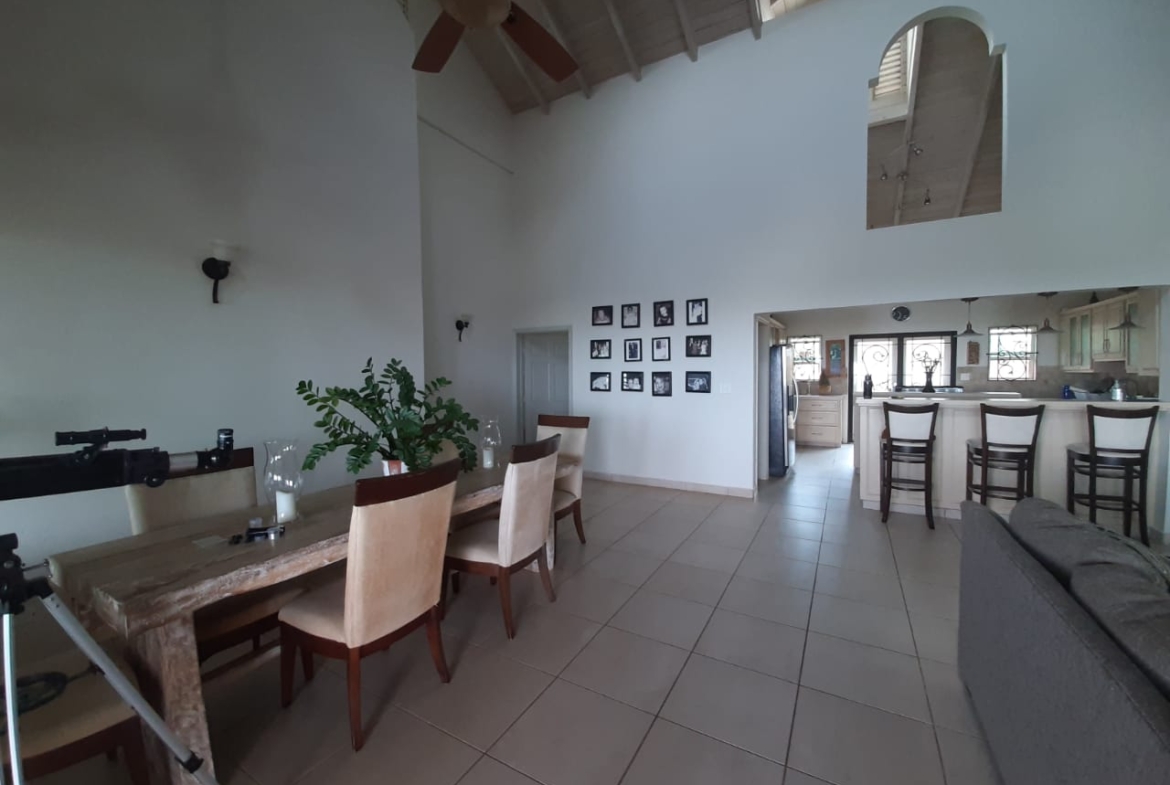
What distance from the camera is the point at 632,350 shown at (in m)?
5.29

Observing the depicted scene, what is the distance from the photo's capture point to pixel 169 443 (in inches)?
103

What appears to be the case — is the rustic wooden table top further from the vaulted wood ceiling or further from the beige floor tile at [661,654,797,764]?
the vaulted wood ceiling

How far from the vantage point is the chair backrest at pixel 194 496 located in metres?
1.91

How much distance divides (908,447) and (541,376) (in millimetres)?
4275

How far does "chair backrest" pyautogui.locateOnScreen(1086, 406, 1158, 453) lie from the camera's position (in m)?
3.18

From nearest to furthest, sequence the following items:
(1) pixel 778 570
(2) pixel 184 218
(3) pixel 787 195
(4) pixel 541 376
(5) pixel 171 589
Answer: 1. (5) pixel 171 589
2. (2) pixel 184 218
3. (1) pixel 778 570
4. (3) pixel 787 195
5. (4) pixel 541 376

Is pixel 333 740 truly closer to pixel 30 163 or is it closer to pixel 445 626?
pixel 445 626

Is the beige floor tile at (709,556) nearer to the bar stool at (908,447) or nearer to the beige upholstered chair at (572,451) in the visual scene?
the beige upholstered chair at (572,451)

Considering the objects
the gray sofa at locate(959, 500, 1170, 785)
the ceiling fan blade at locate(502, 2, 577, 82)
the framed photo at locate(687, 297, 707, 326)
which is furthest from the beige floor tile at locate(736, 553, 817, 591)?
the ceiling fan blade at locate(502, 2, 577, 82)

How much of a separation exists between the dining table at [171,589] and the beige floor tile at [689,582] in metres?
1.90

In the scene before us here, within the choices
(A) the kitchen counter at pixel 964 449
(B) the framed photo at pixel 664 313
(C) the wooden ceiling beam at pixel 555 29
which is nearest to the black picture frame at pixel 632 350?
(B) the framed photo at pixel 664 313

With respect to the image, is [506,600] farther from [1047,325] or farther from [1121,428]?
[1047,325]

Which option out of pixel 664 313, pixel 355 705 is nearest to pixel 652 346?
pixel 664 313

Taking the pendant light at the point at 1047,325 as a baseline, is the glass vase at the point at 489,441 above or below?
below
